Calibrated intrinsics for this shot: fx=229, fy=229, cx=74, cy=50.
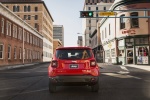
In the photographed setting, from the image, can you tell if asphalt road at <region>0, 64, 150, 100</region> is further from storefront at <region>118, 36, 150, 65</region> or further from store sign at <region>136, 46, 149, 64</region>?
storefront at <region>118, 36, 150, 65</region>

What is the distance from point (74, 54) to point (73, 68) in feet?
1.76

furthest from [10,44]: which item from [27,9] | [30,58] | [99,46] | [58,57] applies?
[27,9]

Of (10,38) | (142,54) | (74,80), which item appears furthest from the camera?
(10,38)

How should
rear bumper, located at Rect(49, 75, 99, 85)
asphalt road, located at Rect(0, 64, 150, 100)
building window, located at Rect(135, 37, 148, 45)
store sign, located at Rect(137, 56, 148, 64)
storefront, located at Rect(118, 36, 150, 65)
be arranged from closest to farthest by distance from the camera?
asphalt road, located at Rect(0, 64, 150, 100) < rear bumper, located at Rect(49, 75, 99, 85) < store sign, located at Rect(137, 56, 148, 64) < storefront, located at Rect(118, 36, 150, 65) < building window, located at Rect(135, 37, 148, 45)

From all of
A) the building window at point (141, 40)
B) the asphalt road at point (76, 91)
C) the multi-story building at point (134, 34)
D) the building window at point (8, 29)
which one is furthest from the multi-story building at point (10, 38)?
the asphalt road at point (76, 91)

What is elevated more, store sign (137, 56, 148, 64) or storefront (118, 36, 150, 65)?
storefront (118, 36, 150, 65)

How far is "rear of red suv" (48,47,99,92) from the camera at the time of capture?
7.74m

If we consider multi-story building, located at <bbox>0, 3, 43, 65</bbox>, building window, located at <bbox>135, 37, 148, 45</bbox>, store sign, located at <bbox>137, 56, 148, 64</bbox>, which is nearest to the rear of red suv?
store sign, located at <bbox>137, 56, 148, 64</bbox>

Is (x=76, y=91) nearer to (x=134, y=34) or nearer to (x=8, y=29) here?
(x=134, y=34)

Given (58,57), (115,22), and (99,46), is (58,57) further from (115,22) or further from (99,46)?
(99,46)

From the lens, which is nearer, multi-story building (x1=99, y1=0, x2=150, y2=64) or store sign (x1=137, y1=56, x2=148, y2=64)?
store sign (x1=137, y1=56, x2=148, y2=64)

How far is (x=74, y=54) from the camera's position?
8094 millimetres

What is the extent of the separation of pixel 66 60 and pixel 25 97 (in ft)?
6.01

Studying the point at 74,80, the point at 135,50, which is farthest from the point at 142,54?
the point at 74,80
